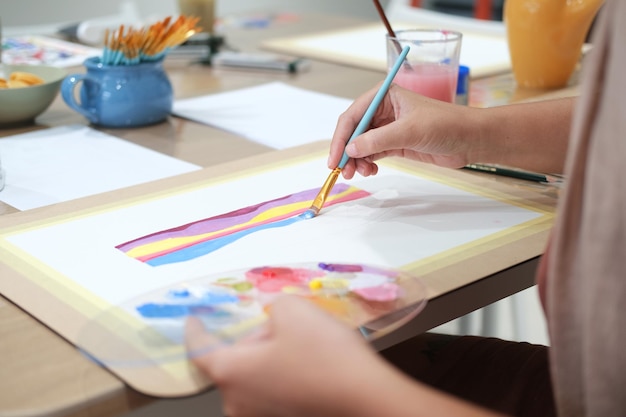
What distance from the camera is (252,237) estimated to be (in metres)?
0.84

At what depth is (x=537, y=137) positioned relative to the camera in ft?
3.20

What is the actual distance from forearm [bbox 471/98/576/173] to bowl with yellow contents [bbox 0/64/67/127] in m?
0.67

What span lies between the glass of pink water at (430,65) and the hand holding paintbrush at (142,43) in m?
0.33

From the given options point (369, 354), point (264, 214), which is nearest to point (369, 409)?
point (369, 354)

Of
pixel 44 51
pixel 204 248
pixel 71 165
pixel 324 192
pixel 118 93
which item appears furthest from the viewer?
pixel 44 51

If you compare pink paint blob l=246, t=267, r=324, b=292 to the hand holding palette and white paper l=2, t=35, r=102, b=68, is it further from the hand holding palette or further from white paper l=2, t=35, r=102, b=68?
white paper l=2, t=35, r=102, b=68

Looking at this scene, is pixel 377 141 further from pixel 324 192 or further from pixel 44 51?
pixel 44 51

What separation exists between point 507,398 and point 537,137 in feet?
0.97

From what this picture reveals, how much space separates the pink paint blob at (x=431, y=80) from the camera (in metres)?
1.17

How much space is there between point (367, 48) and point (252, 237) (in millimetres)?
1039

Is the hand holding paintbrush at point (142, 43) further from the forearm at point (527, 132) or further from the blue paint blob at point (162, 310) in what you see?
the blue paint blob at point (162, 310)

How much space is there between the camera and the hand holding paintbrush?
125 centimetres

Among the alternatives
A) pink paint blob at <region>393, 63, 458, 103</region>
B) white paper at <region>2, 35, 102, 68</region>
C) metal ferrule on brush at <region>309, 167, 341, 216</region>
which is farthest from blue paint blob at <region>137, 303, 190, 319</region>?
white paper at <region>2, 35, 102, 68</region>

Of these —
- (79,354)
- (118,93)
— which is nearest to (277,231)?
(79,354)
